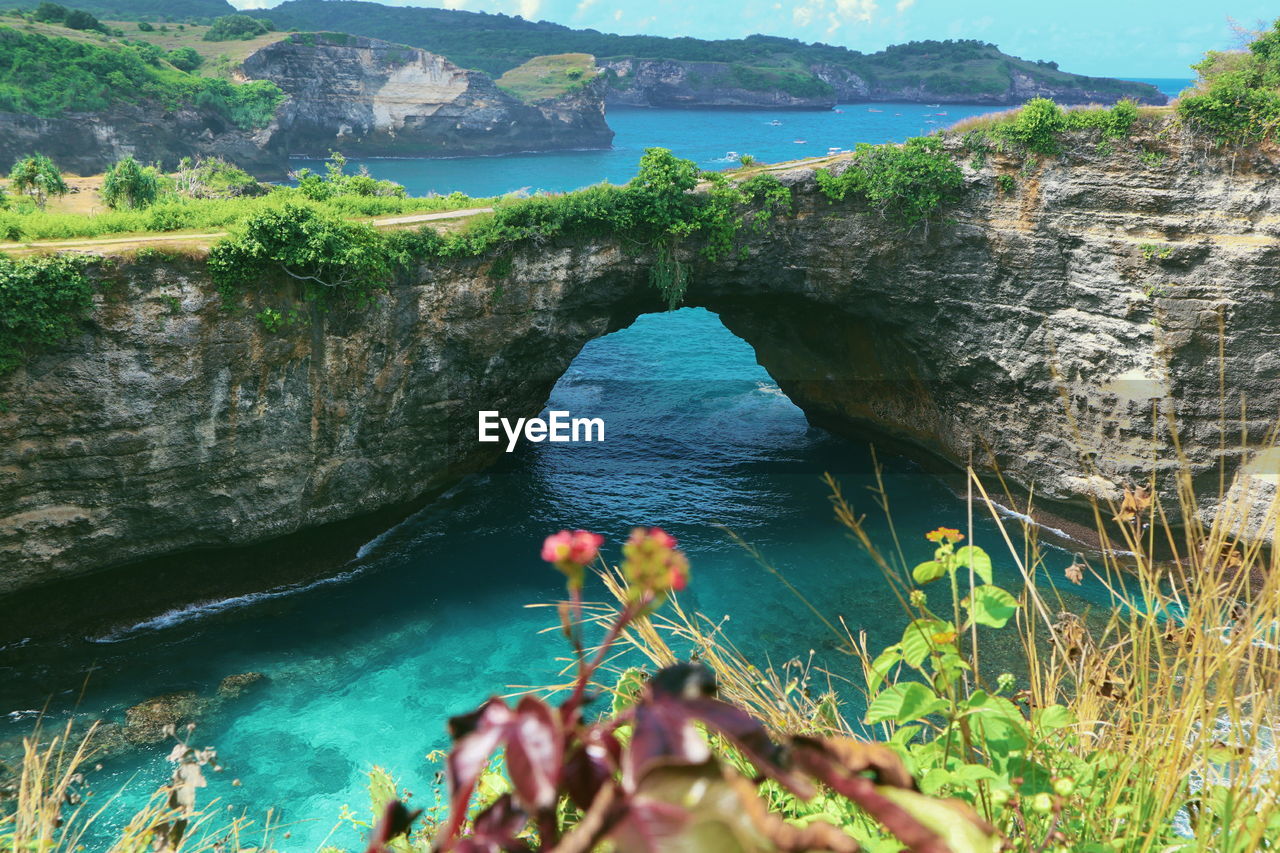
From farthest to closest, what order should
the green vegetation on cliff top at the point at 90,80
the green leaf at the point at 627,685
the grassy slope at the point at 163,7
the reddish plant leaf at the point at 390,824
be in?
the grassy slope at the point at 163,7 → the green vegetation on cliff top at the point at 90,80 → the green leaf at the point at 627,685 → the reddish plant leaf at the point at 390,824

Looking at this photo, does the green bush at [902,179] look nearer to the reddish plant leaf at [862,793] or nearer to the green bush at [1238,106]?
the green bush at [1238,106]

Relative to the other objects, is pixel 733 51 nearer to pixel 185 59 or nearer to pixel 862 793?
pixel 185 59

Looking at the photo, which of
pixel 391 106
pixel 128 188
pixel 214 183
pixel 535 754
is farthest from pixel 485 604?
pixel 391 106

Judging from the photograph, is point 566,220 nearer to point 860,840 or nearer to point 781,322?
point 781,322

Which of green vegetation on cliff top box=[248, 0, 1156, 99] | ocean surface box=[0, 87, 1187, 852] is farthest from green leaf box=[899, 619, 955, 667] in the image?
green vegetation on cliff top box=[248, 0, 1156, 99]

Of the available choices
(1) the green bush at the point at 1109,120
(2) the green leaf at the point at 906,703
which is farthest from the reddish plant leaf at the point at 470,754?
(1) the green bush at the point at 1109,120

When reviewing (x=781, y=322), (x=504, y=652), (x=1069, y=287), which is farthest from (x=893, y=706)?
(x=781, y=322)

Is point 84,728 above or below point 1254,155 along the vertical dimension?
below
